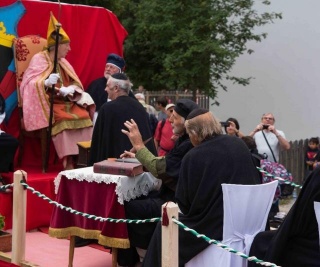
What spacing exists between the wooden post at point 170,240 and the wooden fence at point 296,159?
8600mm

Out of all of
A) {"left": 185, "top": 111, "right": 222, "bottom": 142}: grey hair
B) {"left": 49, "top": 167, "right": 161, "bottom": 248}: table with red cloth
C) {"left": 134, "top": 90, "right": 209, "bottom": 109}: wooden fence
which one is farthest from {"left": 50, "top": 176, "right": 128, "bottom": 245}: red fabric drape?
{"left": 134, "top": 90, "right": 209, "bottom": 109}: wooden fence

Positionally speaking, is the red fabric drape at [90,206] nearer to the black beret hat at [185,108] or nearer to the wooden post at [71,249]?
the wooden post at [71,249]

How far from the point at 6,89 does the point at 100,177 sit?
3019 millimetres

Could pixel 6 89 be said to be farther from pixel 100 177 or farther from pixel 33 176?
pixel 100 177

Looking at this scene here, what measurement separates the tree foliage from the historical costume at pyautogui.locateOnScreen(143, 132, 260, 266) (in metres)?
9.04

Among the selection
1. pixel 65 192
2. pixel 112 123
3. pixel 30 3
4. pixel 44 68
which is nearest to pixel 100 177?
pixel 65 192

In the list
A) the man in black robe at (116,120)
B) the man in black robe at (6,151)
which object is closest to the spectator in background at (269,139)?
the man in black robe at (116,120)

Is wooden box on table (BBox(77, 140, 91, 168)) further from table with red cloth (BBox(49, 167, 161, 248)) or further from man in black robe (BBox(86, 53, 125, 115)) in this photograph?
table with red cloth (BBox(49, 167, 161, 248))

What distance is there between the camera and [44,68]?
785 centimetres

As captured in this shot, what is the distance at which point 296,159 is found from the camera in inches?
512

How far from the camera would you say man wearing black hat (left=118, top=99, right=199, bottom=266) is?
17.4ft

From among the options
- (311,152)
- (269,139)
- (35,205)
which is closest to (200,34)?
(311,152)

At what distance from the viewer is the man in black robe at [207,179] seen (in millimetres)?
4590

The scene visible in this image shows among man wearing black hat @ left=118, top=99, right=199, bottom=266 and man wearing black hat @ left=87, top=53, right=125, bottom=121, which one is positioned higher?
man wearing black hat @ left=87, top=53, right=125, bottom=121
